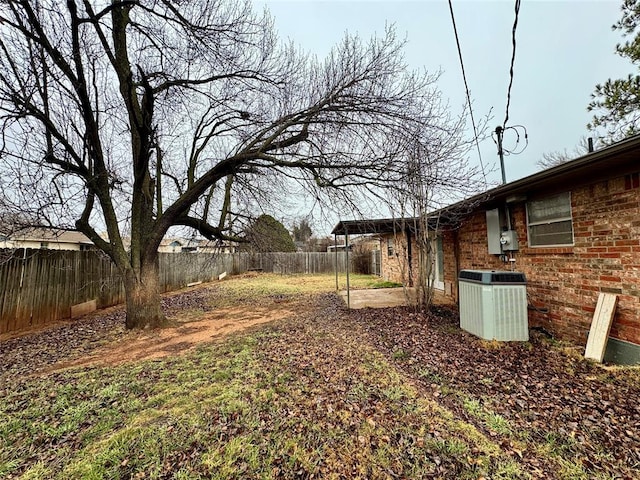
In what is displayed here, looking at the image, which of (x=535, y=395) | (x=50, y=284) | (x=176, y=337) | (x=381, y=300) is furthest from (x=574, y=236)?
(x=50, y=284)

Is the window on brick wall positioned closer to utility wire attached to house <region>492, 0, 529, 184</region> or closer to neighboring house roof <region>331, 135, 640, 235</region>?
neighboring house roof <region>331, 135, 640, 235</region>

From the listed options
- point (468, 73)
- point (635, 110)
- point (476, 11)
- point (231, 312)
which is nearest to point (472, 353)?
point (468, 73)

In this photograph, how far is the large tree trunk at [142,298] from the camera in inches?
238

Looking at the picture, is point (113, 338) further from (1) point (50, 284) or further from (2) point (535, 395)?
(2) point (535, 395)

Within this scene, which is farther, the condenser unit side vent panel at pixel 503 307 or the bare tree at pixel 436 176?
the bare tree at pixel 436 176

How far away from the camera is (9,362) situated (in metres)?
4.37

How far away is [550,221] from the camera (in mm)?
4727

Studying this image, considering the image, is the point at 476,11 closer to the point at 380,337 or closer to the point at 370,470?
the point at 380,337

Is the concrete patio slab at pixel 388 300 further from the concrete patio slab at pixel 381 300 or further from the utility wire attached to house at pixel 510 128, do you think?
the utility wire attached to house at pixel 510 128

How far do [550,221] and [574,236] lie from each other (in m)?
0.50

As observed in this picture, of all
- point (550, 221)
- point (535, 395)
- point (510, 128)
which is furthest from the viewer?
point (510, 128)

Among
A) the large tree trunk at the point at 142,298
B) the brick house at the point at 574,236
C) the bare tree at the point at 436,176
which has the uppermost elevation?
the bare tree at the point at 436,176

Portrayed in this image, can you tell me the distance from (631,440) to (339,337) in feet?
11.8

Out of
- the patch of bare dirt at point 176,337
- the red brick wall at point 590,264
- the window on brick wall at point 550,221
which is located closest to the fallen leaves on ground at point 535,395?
the red brick wall at point 590,264
